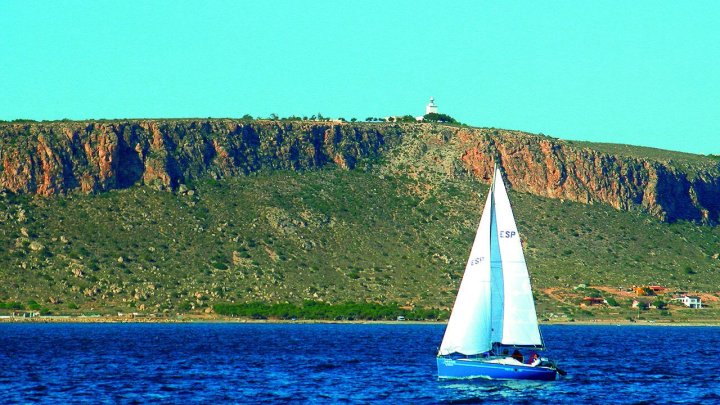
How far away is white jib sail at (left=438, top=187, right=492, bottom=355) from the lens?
59.2 meters

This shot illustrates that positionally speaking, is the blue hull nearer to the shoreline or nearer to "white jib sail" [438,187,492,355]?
"white jib sail" [438,187,492,355]

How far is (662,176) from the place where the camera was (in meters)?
164

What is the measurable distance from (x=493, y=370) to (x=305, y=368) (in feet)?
51.1

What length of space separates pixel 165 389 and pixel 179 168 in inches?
3554

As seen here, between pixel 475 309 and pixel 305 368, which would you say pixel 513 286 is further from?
pixel 305 368

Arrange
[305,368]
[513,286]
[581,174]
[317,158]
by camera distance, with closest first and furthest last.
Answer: [513,286]
[305,368]
[317,158]
[581,174]

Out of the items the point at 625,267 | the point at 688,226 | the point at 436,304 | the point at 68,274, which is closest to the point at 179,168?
the point at 68,274

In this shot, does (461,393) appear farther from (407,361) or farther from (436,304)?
(436,304)

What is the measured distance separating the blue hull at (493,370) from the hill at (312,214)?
2692 inches

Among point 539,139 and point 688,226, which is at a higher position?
point 539,139

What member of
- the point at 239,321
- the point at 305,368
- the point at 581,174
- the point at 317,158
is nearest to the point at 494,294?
the point at 305,368

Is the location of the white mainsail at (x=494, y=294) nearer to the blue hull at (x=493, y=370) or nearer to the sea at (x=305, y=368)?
the blue hull at (x=493, y=370)

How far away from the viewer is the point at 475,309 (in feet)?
194

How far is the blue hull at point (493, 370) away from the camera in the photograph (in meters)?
59.4
